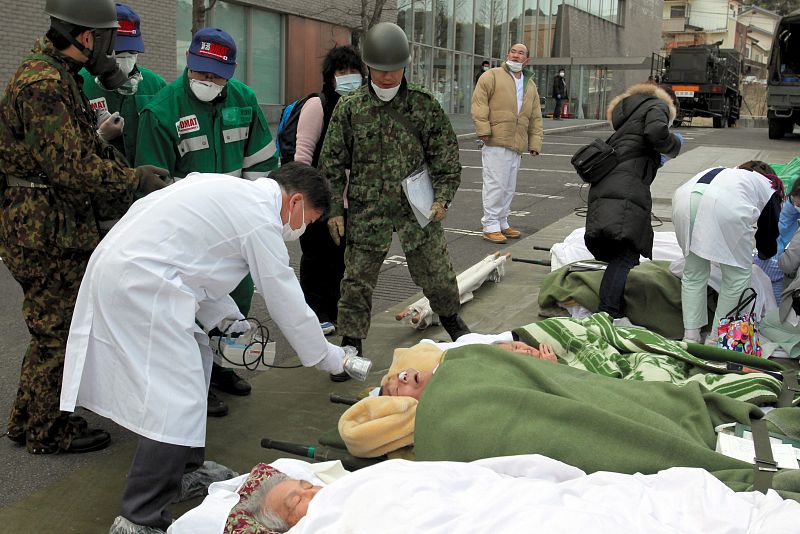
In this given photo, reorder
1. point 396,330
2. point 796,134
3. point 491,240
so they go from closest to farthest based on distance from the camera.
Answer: point 396,330
point 491,240
point 796,134

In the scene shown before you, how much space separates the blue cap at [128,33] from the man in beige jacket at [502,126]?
4.46m

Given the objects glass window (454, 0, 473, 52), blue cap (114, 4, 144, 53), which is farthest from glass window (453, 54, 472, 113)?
blue cap (114, 4, 144, 53)

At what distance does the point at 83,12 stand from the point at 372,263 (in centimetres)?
211

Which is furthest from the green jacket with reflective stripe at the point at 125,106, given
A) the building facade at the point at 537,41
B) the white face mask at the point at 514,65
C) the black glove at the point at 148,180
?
the building facade at the point at 537,41

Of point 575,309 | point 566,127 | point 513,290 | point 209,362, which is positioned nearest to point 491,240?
point 513,290

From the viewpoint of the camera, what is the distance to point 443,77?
27.1 meters

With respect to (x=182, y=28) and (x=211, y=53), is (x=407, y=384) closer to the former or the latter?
(x=211, y=53)

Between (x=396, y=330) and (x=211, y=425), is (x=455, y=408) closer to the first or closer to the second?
(x=211, y=425)

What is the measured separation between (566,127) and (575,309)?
70.4ft

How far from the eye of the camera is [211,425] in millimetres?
4160

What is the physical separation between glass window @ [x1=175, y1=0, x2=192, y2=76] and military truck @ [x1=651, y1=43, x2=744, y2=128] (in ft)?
56.5

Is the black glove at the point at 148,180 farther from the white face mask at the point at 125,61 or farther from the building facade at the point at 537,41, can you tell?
the building facade at the point at 537,41

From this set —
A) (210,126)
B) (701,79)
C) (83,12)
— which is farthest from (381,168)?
(701,79)

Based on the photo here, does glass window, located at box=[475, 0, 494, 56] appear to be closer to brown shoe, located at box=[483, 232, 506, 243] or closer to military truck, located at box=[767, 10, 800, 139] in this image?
military truck, located at box=[767, 10, 800, 139]
